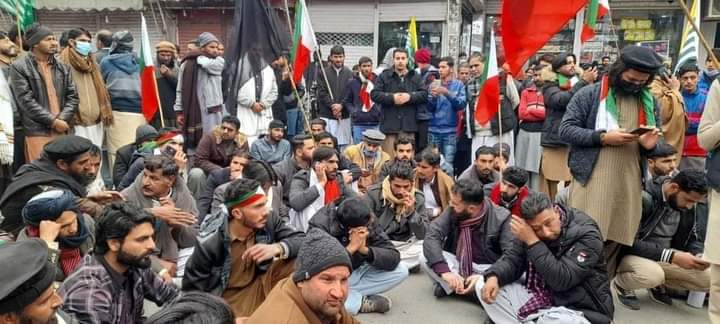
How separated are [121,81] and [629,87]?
5303 millimetres

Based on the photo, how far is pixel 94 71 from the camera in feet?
19.5

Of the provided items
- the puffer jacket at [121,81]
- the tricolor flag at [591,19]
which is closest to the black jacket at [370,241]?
the puffer jacket at [121,81]

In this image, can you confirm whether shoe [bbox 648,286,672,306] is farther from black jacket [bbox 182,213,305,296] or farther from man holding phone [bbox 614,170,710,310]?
black jacket [bbox 182,213,305,296]

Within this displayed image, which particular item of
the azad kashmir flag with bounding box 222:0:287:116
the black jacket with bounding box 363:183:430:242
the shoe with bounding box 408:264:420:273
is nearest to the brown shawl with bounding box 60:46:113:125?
the azad kashmir flag with bounding box 222:0:287:116

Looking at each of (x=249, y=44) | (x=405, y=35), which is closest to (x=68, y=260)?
(x=249, y=44)

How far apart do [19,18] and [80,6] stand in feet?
30.5

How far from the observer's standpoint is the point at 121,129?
649cm

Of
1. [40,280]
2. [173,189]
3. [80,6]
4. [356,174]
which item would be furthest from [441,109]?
[80,6]

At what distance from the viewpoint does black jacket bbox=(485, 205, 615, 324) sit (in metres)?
3.26

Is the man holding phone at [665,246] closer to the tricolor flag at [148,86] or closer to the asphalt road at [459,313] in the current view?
the asphalt road at [459,313]

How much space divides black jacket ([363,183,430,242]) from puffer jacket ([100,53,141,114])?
11.2ft

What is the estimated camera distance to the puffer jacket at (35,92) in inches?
203

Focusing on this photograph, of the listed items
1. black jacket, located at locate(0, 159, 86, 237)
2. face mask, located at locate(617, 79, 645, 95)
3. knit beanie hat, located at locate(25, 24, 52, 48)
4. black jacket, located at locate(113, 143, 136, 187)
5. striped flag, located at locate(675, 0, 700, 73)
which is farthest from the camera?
striped flag, located at locate(675, 0, 700, 73)

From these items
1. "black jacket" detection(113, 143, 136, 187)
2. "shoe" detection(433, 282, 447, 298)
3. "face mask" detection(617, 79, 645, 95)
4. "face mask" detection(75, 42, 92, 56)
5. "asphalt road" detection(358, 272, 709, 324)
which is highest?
"face mask" detection(75, 42, 92, 56)
